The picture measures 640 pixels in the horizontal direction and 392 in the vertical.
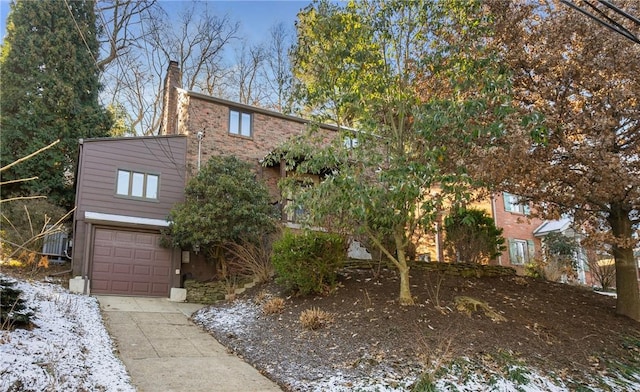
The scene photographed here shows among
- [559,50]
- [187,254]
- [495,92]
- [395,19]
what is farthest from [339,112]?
[187,254]

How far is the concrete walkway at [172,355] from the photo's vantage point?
5910 millimetres

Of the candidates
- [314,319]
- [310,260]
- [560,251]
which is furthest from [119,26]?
[560,251]

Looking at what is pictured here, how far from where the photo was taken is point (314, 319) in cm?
793

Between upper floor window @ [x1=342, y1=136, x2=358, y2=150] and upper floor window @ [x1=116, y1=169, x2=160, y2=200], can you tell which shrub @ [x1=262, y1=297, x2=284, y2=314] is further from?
upper floor window @ [x1=116, y1=169, x2=160, y2=200]

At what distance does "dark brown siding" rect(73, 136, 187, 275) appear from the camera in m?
13.7

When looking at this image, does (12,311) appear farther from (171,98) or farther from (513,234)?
(513,234)

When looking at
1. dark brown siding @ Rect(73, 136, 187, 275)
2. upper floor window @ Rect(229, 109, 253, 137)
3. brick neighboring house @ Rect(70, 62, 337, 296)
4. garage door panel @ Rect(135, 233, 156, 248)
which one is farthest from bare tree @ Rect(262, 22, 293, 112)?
garage door panel @ Rect(135, 233, 156, 248)

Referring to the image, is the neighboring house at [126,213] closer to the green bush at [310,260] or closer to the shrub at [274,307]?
the shrub at [274,307]

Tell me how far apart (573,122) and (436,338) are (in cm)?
Result: 485

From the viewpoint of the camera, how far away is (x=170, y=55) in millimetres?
22891

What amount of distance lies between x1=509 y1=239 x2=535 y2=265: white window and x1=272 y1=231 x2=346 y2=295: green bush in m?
14.7

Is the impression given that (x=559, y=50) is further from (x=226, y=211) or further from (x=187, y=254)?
(x=187, y=254)

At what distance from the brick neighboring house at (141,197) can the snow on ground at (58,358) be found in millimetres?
5673

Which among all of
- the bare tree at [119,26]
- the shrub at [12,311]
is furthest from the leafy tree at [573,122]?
the bare tree at [119,26]
